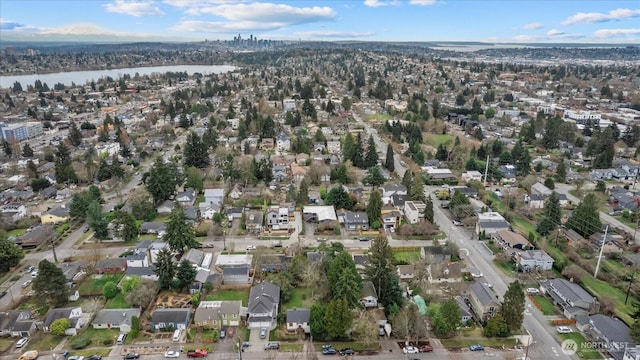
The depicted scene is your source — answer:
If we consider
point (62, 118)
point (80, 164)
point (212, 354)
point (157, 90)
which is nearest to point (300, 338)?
point (212, 354)

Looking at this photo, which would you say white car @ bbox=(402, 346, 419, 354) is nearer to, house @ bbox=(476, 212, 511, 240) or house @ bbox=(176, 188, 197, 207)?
house @ bbox=(476, 212, 511, 240)

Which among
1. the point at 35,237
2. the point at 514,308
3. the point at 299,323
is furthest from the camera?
the point at 35,237

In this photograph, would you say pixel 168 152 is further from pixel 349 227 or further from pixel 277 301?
pixel 277 301

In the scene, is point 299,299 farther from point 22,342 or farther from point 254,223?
point 22,342

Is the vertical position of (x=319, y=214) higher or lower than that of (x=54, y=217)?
higher

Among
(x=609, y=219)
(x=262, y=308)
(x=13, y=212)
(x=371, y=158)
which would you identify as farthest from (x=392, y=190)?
(x=13, y=212)

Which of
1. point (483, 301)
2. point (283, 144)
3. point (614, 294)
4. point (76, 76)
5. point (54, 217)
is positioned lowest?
point (614, 294)

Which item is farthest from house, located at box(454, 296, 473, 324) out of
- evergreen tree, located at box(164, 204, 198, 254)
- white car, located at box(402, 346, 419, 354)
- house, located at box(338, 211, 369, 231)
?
evergreen tree, located at box(164, 204, 198, 254)
